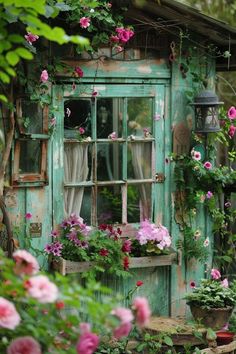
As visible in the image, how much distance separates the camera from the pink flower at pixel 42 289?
3674 mm

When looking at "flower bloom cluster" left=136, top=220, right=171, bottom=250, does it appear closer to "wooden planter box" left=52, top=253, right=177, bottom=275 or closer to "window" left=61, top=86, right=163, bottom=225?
"wooden planter box" left=52, top=253, right=177, bottom=275

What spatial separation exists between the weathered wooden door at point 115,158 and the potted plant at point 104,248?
153mm

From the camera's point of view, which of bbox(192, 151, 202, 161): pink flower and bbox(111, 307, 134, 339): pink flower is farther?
bbox(192, 151, 202, 161): pink flower

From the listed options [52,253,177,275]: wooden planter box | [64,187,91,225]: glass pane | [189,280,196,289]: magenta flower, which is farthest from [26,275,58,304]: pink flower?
[189,280,196,289]: magenta flower

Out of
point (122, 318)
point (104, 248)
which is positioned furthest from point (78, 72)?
point (122, 318)

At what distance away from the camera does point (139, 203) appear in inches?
292

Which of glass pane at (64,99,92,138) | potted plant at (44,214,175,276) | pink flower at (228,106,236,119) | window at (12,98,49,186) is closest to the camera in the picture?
window at (12,98,49,186)

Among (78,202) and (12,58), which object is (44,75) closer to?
(78,202)

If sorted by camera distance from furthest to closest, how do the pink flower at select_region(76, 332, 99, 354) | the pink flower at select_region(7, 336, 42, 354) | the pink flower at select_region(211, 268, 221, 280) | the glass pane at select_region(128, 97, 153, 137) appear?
the pink flower at select_region(211, 268, 221, 280), the glass pane at select_region(128, 97, 153, 137), the pink flower at select_region(7, 336, 42, 354), the pink flower at select_region(76, 332, 99, 354)

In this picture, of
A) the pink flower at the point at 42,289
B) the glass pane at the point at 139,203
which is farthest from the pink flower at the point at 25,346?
the glass pane at the point at 139,203

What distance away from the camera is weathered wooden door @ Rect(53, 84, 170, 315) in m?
6.95

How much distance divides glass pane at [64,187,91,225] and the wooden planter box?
48cm

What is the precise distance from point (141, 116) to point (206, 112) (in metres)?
0.58

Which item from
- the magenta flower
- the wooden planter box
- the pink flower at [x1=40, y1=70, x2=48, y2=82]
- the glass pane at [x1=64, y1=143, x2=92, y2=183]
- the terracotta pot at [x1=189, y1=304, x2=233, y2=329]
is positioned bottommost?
the terracotta pot at [x1=189, y1=304, x2=233, y2=329]
